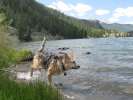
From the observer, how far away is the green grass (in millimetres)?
10016

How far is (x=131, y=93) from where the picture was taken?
65.1 feet

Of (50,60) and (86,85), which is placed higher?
(50,60)

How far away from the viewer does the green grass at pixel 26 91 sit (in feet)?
32.9

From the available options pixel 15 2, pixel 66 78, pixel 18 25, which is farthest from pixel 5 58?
pixel 15 2

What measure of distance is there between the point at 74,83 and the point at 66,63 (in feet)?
22.2

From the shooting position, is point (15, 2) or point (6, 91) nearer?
point (6, 91)

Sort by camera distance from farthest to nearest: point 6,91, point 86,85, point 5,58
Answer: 1. point 86,85
2. point 5,58
3. point 6,91

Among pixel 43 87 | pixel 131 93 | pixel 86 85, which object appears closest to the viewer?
pixel 43 87

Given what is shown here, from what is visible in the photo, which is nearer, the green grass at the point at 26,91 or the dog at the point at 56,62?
the green grass at the point at 26,91

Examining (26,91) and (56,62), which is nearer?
(26,91)

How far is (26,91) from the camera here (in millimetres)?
10961

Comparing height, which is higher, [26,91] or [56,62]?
[56,62]

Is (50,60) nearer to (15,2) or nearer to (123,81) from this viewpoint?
(123,81)

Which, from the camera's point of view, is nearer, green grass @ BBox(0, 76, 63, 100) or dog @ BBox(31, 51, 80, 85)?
green grass @ BBox(0, 76, 63, 100)
